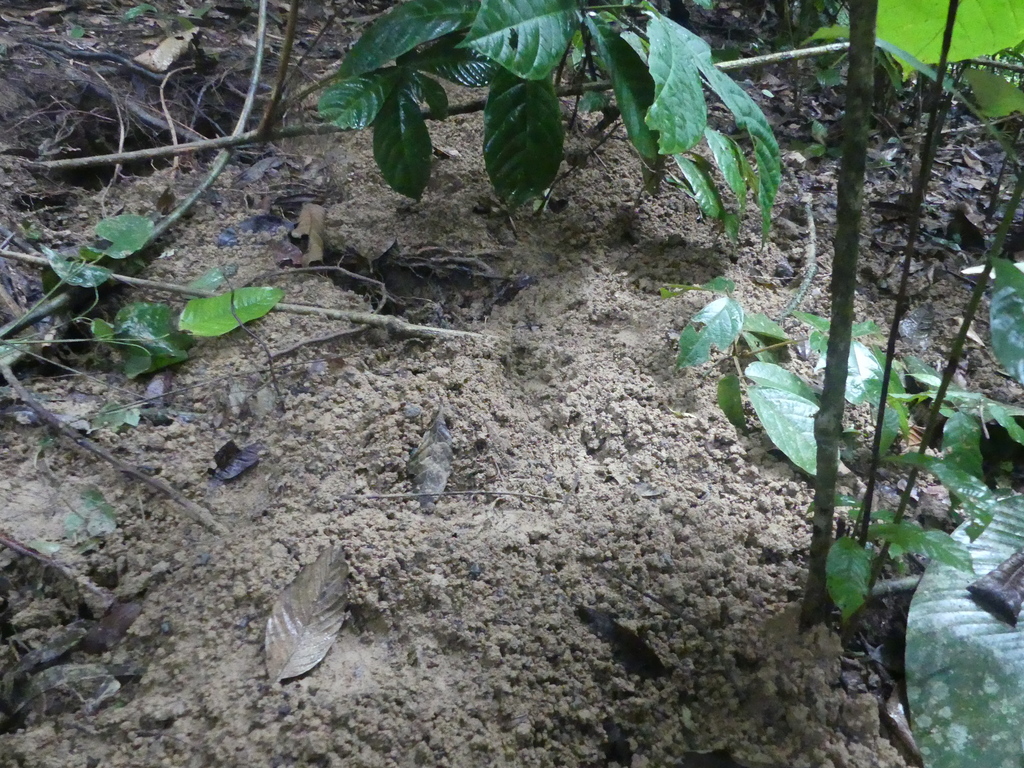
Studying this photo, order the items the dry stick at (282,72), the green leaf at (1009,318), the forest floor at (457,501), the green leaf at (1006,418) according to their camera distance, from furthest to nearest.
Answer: the dry stick at (282,72) → the green leaf at (1006,418) → the forest floor at (457,501) → the green leaf at (1009,318)

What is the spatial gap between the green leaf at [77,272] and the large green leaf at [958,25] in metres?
1.65

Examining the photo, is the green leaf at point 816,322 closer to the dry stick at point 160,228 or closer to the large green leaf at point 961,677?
the large green leaf at point 961,677

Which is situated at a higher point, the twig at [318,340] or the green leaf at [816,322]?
the green leaf at [816,322]

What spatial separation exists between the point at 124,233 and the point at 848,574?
1.67 m

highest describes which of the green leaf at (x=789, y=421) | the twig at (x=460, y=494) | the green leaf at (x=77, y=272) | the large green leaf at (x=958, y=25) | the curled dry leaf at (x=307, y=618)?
the large green leaf at (x=958, y=25)

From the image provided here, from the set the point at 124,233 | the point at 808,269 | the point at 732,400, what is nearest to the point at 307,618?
the point at 732,400

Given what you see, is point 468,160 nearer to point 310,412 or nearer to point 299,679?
point 310,412

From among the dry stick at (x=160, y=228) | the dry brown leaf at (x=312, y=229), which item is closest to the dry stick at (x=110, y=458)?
the dry stick at (x=160, y=228)

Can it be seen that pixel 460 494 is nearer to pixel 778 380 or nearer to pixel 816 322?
pixel 778 380

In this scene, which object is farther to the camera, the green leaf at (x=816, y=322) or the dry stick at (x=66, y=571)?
the green leaf at (x=816, y=322)

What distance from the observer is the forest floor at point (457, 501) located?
3.11 feet

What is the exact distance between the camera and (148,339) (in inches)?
57.0

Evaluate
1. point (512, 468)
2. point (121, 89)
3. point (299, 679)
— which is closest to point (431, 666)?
point (299, 679)

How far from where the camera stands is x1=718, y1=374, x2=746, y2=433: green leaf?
1.32 metres
